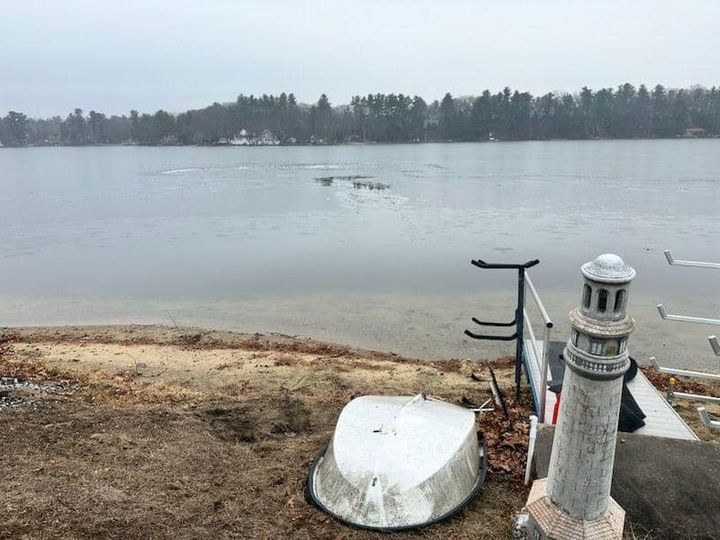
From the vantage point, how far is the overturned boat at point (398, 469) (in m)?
3.34

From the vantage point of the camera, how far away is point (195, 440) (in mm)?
4691

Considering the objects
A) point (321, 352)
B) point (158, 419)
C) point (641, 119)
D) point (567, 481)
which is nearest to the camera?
point (567, 481)

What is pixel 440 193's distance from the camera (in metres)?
32.8

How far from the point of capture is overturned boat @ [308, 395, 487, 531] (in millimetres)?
3336

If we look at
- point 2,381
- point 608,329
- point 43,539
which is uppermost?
point 608,329

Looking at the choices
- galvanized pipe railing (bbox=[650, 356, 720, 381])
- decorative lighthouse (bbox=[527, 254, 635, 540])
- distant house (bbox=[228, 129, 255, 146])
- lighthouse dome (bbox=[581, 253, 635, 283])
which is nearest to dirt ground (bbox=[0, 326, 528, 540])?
decorative lighthouse (bbox=[527, 254, 635, 540])

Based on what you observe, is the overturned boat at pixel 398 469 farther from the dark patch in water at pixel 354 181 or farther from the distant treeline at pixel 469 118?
the distant treeline at pixel 469 118

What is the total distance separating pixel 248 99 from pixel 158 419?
415 feet

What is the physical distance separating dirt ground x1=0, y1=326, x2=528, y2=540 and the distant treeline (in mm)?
110377

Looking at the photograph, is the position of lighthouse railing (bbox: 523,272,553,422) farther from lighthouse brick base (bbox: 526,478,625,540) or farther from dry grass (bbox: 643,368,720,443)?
dry grass (bbox: 643,368,720,443)

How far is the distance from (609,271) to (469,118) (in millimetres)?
117116

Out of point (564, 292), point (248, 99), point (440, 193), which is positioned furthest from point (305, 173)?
point (248, 99)

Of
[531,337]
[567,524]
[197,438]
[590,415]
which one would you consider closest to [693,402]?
[531,337]

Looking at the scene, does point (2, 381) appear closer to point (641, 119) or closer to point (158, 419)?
point (158, 419)
